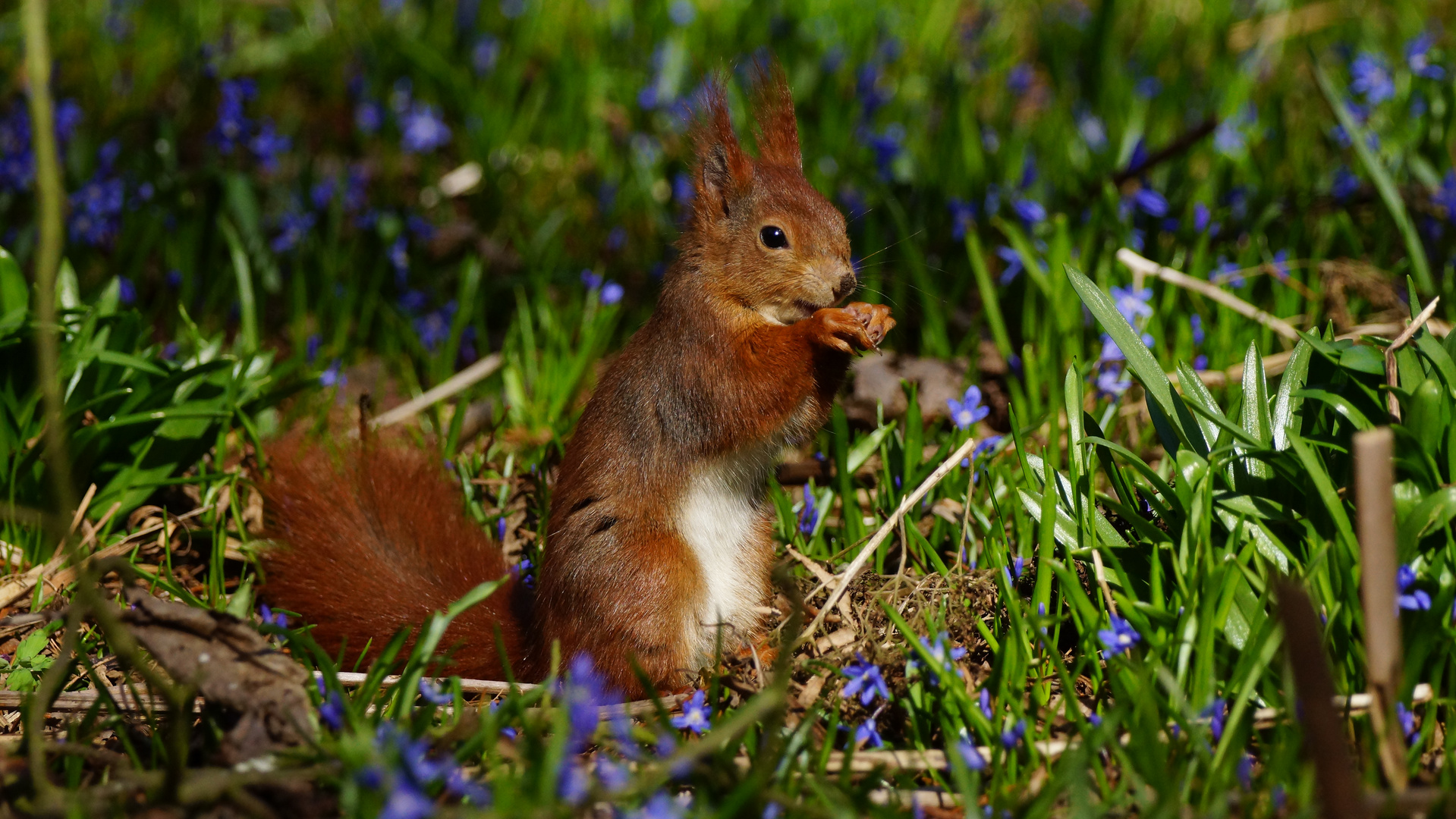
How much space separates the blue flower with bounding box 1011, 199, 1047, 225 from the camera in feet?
11.2

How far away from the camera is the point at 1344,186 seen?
12.0 ft

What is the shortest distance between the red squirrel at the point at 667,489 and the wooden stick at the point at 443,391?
29.4 inches

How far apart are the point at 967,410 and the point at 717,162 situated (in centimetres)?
80

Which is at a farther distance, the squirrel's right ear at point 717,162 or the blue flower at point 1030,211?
the blue flower at point 1030,211

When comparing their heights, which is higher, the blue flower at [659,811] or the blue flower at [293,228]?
the blue flower at [293,228]

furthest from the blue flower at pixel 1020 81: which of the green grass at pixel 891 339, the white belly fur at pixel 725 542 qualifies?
the white belly fur at pixel 725 542

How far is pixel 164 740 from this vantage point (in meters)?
1.87

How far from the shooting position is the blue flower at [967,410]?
265cm

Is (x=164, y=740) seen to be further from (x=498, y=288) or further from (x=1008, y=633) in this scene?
(x=498, y=288)

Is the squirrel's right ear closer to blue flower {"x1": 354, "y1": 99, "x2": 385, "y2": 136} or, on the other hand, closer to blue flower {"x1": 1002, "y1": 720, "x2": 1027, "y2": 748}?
blue flower {"x1": 1002, "y1": 720, "x2": 1027, "y2": 748}

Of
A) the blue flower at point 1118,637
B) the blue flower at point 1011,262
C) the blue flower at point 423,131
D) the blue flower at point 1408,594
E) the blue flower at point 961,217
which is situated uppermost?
the blue flower at point 423,131

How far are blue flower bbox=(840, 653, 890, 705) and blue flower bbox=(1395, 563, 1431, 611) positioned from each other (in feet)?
2.57

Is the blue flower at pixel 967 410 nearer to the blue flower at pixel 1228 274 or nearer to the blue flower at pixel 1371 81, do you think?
the blue flower at pixel 1228 274

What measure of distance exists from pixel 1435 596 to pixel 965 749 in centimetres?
76
